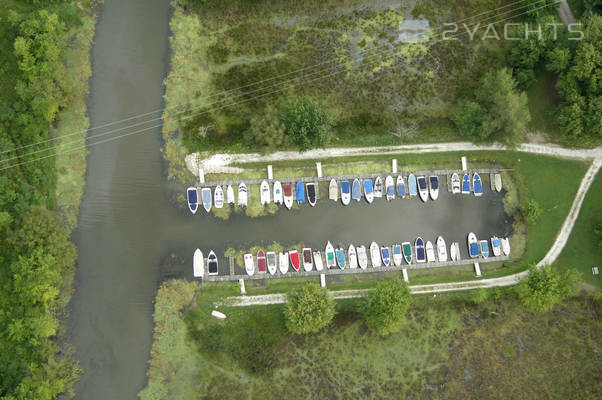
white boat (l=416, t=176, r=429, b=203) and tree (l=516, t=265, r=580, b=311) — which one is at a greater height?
white boat (l=416, t=176, r=429, b=203)

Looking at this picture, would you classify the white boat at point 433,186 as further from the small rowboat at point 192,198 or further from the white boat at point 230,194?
the small rowboat at point 192,198

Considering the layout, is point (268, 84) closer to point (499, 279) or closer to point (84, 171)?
point (84, 171)

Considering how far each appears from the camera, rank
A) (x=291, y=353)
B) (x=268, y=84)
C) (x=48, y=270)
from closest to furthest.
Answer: (x=48, y=270)
(x=291, y=353)
(x=268, y=84)

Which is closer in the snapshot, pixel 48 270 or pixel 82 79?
pixel 48 270

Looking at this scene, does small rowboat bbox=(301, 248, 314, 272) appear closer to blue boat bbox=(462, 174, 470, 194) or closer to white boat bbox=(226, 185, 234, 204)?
white boat bbox=(226, 185, 234, 204)

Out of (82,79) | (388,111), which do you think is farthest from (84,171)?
(388,111)

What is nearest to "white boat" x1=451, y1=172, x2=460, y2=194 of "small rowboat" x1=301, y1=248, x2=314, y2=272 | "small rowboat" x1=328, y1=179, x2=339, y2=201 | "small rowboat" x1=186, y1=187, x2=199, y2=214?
"small rowboat" x1=328, y1=179, x2=339, y2=201

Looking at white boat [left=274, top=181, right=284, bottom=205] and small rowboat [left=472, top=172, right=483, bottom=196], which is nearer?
white boat [left=274, top=181, right=284, bottom=205]
